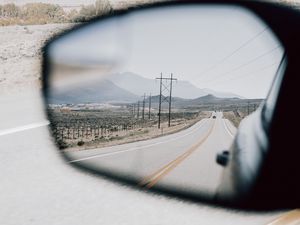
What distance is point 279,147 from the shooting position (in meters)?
1.84

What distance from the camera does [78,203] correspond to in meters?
4.52

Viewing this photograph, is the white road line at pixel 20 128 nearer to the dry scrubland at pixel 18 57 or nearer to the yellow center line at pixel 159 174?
the dry scrubland at pixel 18 57

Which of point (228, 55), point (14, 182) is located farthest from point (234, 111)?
point (14, 182)

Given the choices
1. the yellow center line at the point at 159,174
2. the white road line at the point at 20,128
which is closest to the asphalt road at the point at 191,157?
the yellow center line at the point at 159,174

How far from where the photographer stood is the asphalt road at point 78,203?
3.64 meters

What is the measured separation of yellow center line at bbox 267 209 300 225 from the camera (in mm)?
2771

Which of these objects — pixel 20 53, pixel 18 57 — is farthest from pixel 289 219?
pixel 20 53

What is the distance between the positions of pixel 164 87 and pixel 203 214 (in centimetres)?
176

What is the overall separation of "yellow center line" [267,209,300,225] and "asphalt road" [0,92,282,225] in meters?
0.05

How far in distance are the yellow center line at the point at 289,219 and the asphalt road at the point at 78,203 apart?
48mm

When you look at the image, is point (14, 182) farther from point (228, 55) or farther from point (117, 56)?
point (228, 55)

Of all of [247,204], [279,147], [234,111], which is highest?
[234,111]

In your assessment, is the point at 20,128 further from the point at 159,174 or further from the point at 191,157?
the point at 191,157

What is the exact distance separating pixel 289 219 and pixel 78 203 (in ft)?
7.39
